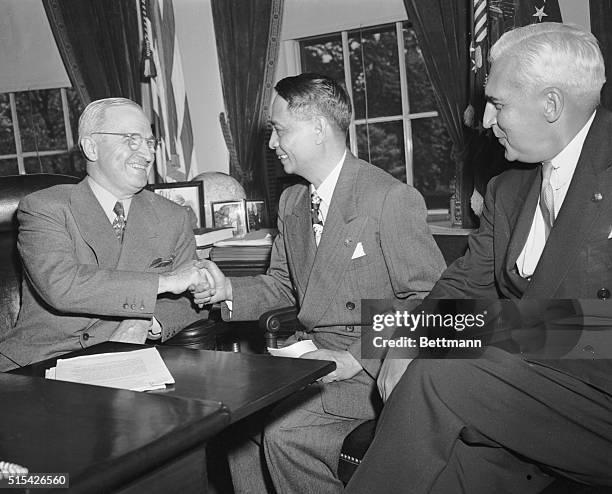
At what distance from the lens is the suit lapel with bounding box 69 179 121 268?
2451 mm

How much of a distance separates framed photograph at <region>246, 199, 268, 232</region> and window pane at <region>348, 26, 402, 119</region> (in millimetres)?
1026

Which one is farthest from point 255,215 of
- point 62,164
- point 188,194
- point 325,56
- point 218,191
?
point 62,164

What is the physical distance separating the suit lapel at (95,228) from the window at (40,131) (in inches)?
140

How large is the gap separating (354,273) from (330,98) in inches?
26.3

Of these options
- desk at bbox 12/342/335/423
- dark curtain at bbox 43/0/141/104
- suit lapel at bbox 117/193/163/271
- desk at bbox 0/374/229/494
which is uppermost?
dark curtain at bbox 43/0/141/104

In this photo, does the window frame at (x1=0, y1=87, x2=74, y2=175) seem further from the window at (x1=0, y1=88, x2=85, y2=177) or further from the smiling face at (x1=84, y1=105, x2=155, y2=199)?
the smiling face at (x1=84, y1=105, x2=155, y2=199)

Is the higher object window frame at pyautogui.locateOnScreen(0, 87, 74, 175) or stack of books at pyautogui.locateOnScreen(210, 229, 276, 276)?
window frame at pyautogui.locateOnScreen(0, 87, 74, 175)

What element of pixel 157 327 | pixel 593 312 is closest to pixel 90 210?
pixel 157 327

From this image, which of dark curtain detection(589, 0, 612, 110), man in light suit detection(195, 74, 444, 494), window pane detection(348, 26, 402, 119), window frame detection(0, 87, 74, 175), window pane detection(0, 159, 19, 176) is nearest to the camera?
man in light suit detection(195, 74, 444, 494)

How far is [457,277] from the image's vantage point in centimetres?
214

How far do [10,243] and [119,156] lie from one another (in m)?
0.68

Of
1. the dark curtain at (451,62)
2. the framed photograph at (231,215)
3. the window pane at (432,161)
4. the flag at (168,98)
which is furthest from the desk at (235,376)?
the flag at (168,98)

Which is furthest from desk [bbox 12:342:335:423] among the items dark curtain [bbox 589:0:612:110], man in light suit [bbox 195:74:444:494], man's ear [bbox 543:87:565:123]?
dark curtain [bbox 589:0:612:110]

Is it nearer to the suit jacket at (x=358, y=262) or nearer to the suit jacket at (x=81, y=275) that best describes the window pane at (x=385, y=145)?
the suit jacket at (x=358, y=262)
